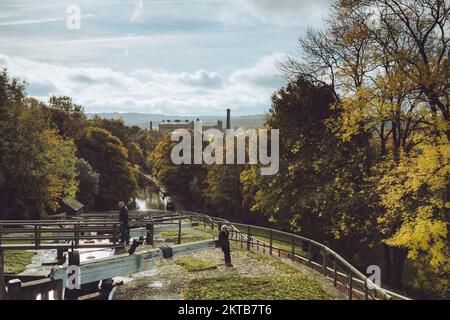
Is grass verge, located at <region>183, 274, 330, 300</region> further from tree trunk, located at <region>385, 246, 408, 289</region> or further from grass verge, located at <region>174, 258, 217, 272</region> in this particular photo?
tree trunk, located at <region>385, 246, 408, 289</region>

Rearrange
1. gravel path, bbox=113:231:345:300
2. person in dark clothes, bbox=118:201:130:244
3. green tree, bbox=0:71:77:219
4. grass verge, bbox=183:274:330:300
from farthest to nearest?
green tree, bbox=0:71:77:219 < person in dark clothes, bbox=118:201:130:244 < gravel path, bbox=113:231:345:300 < grass verge, bbox=183:274:330:300

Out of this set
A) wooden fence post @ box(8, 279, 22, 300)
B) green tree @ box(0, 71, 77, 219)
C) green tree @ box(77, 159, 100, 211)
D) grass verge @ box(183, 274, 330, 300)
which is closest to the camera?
wooden fence post @ box(8, 279, 22, 300)

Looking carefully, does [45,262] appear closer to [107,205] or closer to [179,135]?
[107,205]

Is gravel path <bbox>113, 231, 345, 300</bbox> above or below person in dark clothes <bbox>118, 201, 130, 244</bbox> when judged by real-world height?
below

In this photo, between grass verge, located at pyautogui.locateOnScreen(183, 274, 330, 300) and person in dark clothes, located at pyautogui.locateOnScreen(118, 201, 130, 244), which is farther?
person in dark clothes, located at pyautogui.locateOnScreen(118, 201, 130, 244)

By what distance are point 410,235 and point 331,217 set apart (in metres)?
6.90

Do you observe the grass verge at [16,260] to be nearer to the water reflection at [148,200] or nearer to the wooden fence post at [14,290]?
the wooden fence post at [14,290]

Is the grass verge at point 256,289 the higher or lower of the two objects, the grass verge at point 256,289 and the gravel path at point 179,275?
the higher

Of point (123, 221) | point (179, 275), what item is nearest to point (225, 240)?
point (179, 275)

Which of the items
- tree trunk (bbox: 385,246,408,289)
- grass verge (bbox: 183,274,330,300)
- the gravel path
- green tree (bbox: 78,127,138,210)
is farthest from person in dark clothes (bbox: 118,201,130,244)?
green tree (bbox: 78,127,138,210)

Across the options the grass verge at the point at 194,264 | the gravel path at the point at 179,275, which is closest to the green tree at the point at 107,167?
the gravel path at the point at 179,275

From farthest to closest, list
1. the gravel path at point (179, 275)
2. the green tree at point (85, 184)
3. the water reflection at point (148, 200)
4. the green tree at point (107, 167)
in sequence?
the water reflection at point (148, 200)
the green tree at point (107, 167)
the green tree at point (85, 184)
the gravel path at point (179, 275)

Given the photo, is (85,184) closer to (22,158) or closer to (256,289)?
(22,158)

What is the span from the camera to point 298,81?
1172 inches
